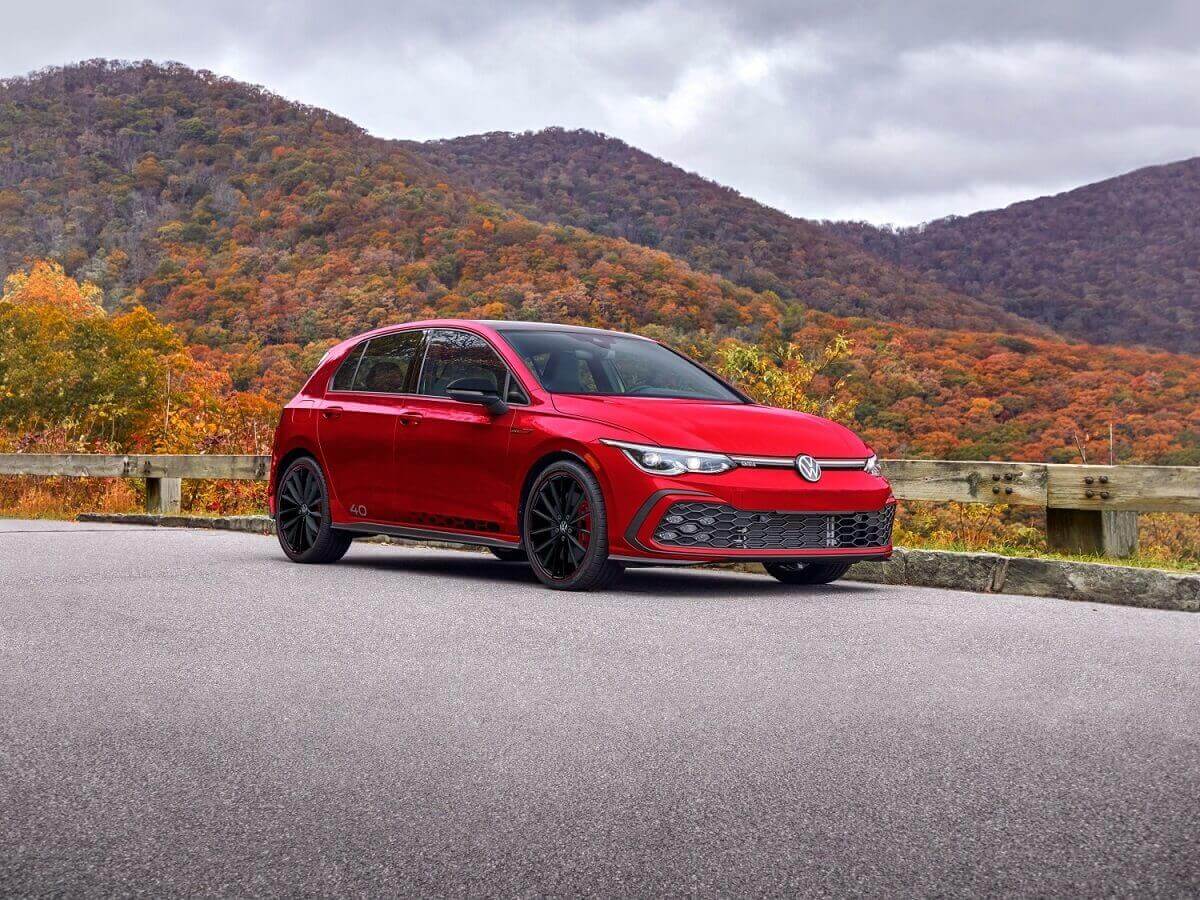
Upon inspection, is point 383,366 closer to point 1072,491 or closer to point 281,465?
point 281,465

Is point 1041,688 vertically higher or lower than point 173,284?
lower

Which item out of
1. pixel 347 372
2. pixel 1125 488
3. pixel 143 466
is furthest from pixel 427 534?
pixel 143 466

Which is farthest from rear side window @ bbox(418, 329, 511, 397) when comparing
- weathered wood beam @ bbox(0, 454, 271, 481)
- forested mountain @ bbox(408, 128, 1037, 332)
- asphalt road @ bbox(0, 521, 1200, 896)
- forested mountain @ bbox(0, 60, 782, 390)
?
forested mountain @ bbox(408, 128, 1037, 332)

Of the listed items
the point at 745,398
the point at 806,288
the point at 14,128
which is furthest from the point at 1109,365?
the point at 14,128

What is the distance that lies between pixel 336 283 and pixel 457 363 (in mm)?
50480

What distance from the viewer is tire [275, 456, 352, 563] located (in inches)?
418

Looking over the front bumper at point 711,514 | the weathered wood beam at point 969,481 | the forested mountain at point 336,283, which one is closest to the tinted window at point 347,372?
the front bumper at point 711,514

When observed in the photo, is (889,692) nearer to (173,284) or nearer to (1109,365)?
(1109,365)

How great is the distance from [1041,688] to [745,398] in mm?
4302

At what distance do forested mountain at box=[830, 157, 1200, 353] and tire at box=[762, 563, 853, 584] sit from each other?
4544cm

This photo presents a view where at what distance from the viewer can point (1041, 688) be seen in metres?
5.86

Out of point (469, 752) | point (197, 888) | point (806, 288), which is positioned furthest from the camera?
point (806, 288)

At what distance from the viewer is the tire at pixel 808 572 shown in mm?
9438

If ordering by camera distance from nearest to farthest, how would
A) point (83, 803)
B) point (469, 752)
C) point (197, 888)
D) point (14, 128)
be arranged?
point (197, 888) → point (83, 803) → point (469, 752) → point (14, 128)
